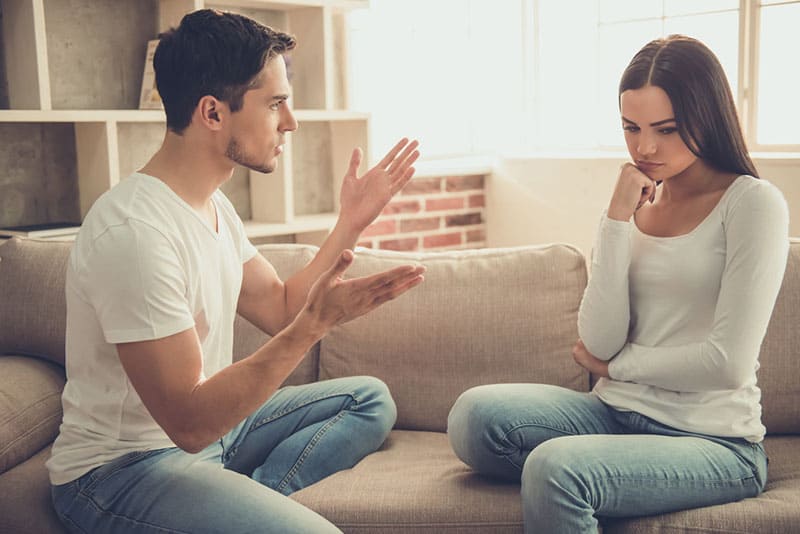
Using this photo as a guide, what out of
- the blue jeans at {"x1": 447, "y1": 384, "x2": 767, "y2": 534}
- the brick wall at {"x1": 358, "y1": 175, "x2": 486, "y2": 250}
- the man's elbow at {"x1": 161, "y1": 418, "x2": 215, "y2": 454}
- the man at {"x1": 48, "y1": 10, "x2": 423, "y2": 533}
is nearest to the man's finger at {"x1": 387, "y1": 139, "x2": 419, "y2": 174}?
the man at {"x1": 48, "y1": 10, "x2": 423, "y2": 533}

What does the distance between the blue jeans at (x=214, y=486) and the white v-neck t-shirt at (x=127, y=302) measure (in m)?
0.05

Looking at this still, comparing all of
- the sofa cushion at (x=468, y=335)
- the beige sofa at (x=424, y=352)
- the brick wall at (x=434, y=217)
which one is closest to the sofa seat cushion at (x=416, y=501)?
the beige sofa at (x=424, y=352)

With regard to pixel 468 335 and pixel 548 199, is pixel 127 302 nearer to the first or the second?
pixel 468 335

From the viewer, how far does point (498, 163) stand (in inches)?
179

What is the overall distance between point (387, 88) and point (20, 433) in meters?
2.61

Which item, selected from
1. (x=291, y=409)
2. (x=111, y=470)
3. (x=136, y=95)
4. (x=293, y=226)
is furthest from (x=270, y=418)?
(x=136, y=95)

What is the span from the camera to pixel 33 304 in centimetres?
241

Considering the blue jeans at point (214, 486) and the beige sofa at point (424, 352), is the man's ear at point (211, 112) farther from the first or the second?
the beige sofa at point (424, 352)

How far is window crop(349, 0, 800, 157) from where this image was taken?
161 inches

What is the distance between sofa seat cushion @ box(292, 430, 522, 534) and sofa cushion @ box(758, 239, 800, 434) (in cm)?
67

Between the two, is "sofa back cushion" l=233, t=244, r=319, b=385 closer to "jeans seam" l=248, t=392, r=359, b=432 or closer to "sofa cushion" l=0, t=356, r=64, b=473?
"jeans seam" l=248, t=392, r=359, b=432

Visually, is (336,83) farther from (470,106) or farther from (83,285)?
(83,285)

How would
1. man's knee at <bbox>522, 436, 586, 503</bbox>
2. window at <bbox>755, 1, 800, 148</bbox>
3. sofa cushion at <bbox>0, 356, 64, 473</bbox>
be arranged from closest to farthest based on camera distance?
man's knee at <bbox>522, 436, 586, 503</bbox>
sofa cushion at <bbox>0, 356, 64, 473</bbox>
window at <bbox>755, 1, 800, 148</bbox>

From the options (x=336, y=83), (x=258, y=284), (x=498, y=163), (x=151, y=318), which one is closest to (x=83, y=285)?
(x=151, y=318)
